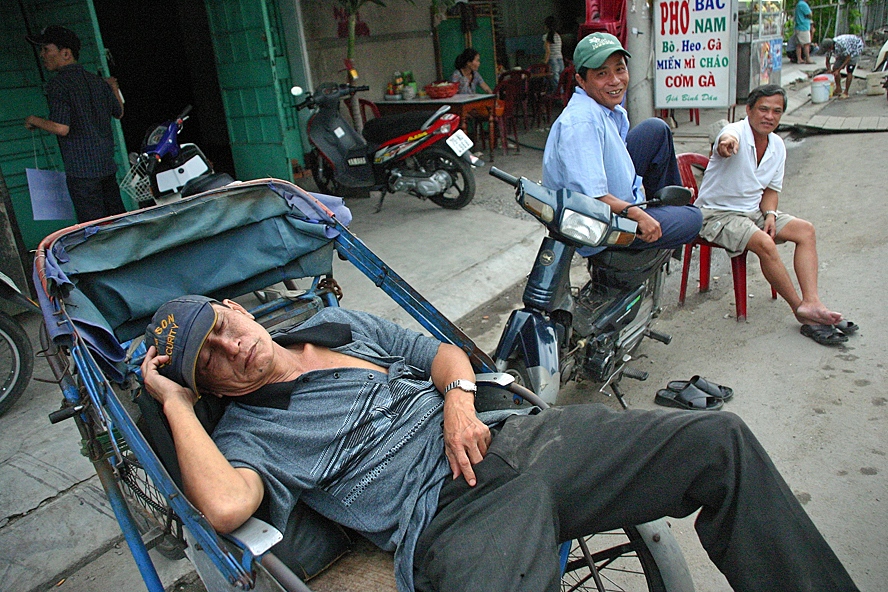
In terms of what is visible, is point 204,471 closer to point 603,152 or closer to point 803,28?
point 603,152

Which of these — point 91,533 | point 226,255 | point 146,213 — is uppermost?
point 146,213

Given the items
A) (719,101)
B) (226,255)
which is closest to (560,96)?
(719,101)

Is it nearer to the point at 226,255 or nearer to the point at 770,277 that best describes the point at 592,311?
the point at 770,277

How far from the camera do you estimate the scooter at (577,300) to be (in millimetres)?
2836

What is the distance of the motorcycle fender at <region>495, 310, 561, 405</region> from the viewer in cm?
287

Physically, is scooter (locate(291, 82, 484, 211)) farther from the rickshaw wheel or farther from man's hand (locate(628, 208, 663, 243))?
the rickshaw wheel

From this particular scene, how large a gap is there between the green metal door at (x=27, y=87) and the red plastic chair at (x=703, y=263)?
4.17 meters

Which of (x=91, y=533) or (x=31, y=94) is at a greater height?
(x=31, y=94)

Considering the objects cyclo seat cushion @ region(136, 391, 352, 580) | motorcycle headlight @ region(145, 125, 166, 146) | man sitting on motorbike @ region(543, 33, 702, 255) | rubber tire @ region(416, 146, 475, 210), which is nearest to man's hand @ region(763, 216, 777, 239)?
→ man sitting on motorbike @ region(543, 33, 702, 255)

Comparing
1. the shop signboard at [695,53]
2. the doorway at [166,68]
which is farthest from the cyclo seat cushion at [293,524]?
the doorway at [166,68]

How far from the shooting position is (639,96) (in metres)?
6.89

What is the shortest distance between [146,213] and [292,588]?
137cm

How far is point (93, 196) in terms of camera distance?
4609 mm

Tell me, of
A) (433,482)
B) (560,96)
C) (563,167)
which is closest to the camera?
(433,482)
